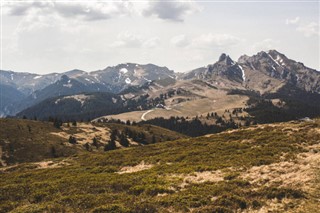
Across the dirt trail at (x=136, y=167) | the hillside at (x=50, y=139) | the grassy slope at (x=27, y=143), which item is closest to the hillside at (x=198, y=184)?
the dirt trail at (x=136, y=167)

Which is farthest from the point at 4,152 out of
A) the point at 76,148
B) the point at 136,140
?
the point at 136,140

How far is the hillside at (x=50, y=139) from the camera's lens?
93.1m

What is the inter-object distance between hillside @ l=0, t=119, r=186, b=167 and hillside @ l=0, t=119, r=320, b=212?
170 feet

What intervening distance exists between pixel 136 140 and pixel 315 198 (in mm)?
114841

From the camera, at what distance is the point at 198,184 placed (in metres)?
30.2

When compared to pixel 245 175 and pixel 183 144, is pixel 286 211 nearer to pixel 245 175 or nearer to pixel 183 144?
pixel 245 175

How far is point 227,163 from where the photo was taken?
37.2 m

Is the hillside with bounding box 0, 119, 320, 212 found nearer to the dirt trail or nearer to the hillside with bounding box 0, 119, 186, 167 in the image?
the dirt trail

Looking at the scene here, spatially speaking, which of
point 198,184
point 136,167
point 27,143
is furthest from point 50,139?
point 198,184

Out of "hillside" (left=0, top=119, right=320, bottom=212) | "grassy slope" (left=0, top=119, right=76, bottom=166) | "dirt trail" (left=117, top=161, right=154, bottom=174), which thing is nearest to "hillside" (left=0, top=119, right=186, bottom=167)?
"grassy slope" (left=0, top=119, right=76, bottom=166)

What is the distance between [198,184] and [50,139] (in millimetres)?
89056

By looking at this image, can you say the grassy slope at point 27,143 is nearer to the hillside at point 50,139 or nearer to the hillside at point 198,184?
the hillside at point 50,139

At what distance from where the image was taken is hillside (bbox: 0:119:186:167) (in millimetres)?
93062

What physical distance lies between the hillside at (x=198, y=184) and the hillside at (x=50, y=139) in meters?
51.9
